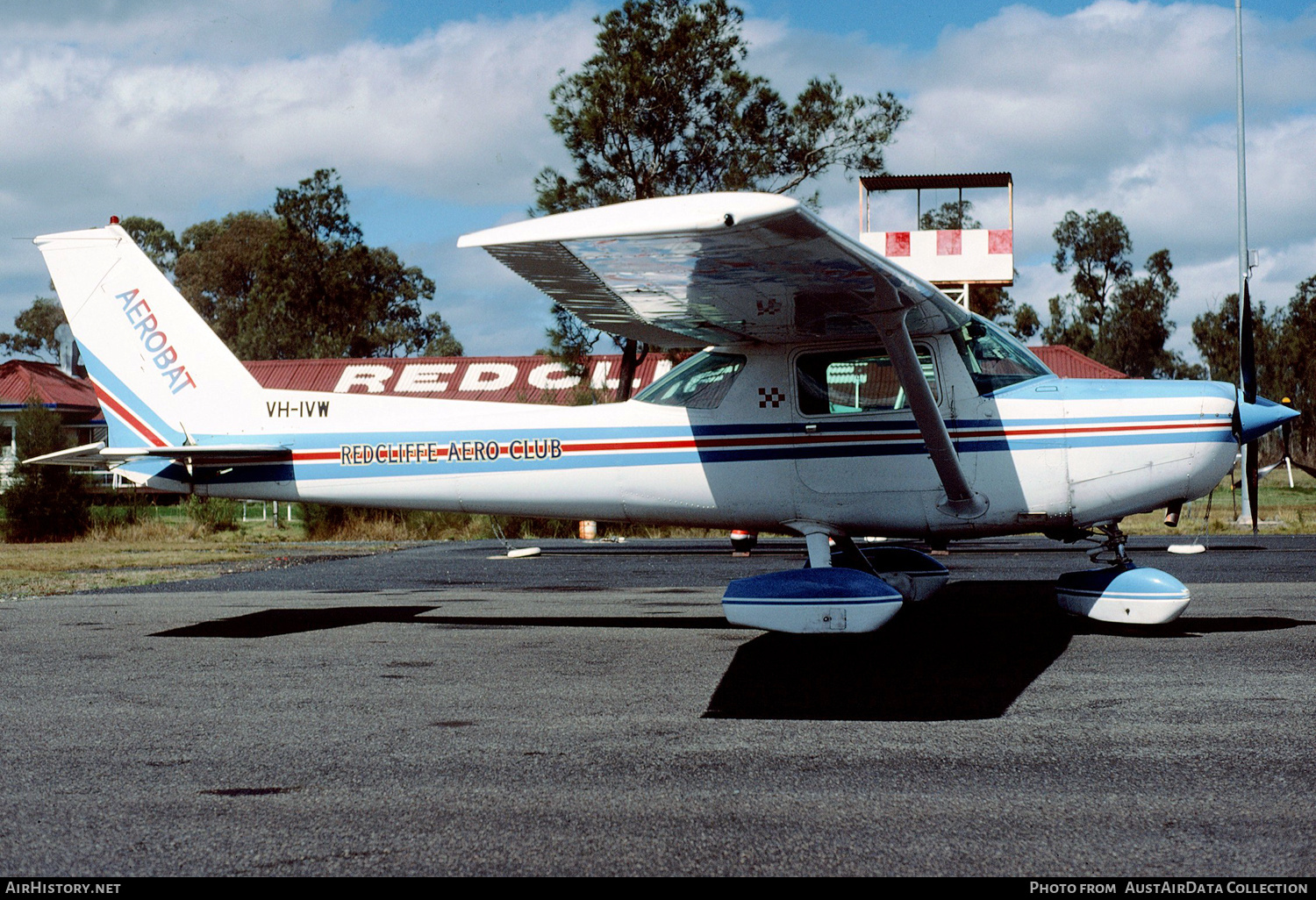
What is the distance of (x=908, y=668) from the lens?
6.83 m

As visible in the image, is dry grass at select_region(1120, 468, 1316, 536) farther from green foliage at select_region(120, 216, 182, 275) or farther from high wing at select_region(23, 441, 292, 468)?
green foliage at select_region(120, 216, 182, 275)

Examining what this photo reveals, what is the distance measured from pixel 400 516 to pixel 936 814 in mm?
22490

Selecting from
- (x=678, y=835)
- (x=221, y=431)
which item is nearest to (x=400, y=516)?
(x=221, y=431)

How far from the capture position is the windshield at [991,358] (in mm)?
8148

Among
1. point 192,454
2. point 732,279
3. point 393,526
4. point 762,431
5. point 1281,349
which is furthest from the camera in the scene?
point 1281,349

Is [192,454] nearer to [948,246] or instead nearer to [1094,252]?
[948,246]

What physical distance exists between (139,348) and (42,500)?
639 inches

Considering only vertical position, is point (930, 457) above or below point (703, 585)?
above

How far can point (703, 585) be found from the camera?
12.1 metres

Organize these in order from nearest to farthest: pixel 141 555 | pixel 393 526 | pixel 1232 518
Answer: pixel 141 555 < pixel 393 526 < pixel 1232 518

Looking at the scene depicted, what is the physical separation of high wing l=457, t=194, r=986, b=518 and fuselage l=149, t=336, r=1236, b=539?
0.31m

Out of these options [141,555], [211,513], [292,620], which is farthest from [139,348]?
[211,513]

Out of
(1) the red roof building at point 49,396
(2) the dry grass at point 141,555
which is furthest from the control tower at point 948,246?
(1) the red roof building at point 49,396

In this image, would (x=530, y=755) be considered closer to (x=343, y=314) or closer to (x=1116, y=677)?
(x=1116, y=677)
